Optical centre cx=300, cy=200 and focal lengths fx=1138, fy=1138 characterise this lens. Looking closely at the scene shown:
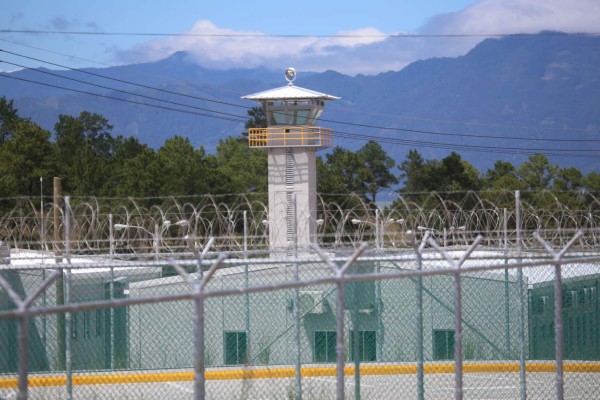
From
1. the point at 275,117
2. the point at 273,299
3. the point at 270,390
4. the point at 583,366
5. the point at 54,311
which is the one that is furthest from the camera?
the point at 275,117

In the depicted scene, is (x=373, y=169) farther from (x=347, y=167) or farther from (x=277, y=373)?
(x=277, y=373)

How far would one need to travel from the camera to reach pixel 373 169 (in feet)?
230

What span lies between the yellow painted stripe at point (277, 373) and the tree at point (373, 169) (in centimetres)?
5427

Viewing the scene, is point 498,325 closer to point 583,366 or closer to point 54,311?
point 583,366

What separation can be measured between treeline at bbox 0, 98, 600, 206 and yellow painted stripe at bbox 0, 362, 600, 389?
92.6 feet

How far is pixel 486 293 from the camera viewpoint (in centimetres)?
1522

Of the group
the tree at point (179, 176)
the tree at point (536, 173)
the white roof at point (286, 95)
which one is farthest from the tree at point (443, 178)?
the white roof at point (286, 95)

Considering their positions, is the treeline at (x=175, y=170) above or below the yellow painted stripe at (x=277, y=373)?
above

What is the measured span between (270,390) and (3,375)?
3.12m

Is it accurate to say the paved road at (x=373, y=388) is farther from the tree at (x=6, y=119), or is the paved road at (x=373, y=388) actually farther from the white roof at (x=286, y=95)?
the tree at (x=6, y=119)

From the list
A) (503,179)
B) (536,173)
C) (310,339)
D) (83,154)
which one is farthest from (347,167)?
(310,339)

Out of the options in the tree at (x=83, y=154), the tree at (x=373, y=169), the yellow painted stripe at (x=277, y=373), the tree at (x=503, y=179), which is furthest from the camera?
the tree at (x=503, y=179)

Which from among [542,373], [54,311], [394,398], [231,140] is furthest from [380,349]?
[231,140]

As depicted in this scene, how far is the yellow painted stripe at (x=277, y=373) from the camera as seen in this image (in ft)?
40.0
